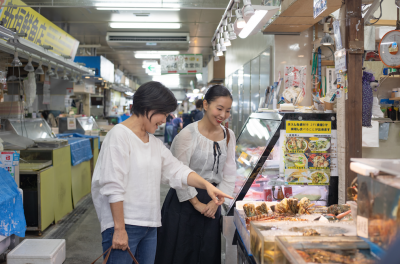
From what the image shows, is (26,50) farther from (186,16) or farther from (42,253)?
(186,16)

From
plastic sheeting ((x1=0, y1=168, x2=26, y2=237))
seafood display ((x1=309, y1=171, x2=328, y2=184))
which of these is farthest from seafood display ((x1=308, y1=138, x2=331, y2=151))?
plastic sheeting ((x1=0, y1=168, x2=26, y2=237))

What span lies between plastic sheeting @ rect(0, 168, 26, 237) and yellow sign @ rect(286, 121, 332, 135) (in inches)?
107

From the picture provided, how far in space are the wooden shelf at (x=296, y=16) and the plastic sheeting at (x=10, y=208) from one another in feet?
11.8

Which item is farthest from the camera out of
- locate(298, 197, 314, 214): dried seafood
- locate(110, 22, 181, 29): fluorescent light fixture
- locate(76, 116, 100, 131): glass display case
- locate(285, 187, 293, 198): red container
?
locate(110, 22, 181, 29): fluorescent light fixture

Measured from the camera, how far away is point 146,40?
8680mm

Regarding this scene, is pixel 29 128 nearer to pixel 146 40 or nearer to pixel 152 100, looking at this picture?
pixel 146 40

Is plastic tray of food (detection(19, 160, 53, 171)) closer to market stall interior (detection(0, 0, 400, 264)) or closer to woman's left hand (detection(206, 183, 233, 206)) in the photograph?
market stall interior (detection(0, 0, 400, 264))

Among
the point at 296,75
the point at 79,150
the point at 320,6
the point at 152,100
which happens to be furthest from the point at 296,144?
the point at 79,150

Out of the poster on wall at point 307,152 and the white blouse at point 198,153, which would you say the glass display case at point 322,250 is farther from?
the poster on wall at point 307,152

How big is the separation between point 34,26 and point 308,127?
17.5ft

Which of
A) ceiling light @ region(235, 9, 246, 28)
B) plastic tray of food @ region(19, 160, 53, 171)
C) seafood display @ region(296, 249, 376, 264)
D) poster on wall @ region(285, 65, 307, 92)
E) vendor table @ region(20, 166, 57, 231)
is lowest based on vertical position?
vendor table @ region(20, 166, 57, 231)

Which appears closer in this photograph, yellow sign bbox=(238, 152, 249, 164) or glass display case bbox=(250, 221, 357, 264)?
glass display case bbox=(250, 221, 357, 264)

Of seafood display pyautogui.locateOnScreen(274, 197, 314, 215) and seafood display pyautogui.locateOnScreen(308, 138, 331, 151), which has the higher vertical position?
seafood display pyautogui.locateOnScreen(308, 138, 331, 151)

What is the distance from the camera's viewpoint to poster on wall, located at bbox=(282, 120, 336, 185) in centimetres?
267
